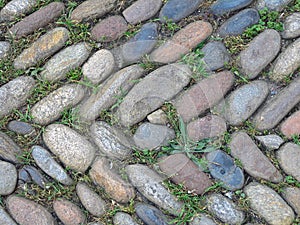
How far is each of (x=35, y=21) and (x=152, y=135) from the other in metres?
1.07

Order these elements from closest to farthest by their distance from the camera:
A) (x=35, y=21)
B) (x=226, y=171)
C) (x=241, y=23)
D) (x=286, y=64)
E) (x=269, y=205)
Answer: (x=269, y=205), (x=226, y=171), (x=286, y=64), (x=241, y=23), (x=35, y=21)

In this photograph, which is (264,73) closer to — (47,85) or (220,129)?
(220,129)

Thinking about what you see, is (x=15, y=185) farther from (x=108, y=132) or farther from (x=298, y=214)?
(x=298, y=214)

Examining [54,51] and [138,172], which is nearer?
[138,172]

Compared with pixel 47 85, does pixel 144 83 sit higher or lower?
lower

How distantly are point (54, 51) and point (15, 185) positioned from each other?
2.87ft

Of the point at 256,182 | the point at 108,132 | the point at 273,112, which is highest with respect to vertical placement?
the point at 108,132

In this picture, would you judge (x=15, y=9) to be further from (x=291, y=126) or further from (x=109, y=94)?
(x=291, y=126)

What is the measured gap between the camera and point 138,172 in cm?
299

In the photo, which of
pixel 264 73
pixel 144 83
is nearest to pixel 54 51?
pixel 144 83

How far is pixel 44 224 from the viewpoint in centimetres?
292

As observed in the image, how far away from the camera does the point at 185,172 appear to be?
298 centimetres

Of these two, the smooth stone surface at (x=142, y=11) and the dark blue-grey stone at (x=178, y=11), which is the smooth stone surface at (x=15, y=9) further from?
the dark blue-grey stone at (x=178, y=11)

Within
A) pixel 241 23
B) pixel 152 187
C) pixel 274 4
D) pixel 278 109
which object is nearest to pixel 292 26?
pixel 274 4
